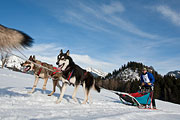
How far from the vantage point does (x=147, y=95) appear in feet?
25.9

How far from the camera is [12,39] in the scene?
267 centimetres

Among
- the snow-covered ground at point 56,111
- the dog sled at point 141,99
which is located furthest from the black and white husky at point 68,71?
the dog sled at point 141,99

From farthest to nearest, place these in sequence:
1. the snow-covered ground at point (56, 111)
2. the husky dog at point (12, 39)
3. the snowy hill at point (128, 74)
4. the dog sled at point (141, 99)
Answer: the snowy hill at point (128, 74), the dog sled at point (141, 99), the snow-covered ground at point (56, 111), the husky dog at point (12, 39)

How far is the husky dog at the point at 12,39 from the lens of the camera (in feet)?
8.50

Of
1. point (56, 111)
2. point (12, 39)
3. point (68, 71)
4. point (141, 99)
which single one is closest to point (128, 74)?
point (141, 99)

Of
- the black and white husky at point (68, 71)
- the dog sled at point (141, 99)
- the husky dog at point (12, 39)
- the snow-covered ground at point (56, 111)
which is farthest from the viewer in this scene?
the dog sled at point (141, 99)

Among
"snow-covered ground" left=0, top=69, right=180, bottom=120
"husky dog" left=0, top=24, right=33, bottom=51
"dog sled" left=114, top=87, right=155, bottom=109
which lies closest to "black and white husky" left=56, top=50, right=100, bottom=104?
"snow-covered ground" left=0, top=69, right=180, bottom=120

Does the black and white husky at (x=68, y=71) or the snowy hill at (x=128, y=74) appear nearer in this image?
the black and white husky at (x=68, y=71)

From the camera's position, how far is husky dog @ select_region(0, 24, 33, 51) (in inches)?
102

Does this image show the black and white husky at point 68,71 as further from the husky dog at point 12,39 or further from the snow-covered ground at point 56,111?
the husky dog at point 12,39

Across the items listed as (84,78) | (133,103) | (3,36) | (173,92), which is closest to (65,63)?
(84,78)

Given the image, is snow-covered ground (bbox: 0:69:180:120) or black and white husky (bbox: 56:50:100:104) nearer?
snow-covered ground (bbox: 0:69:180:120)

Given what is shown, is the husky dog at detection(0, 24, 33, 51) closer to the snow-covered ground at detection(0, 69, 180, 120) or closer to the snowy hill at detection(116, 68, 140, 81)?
the snow-covered ground at detection(0, 69, 180, 120)

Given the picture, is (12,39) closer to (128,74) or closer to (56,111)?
(56,111)
